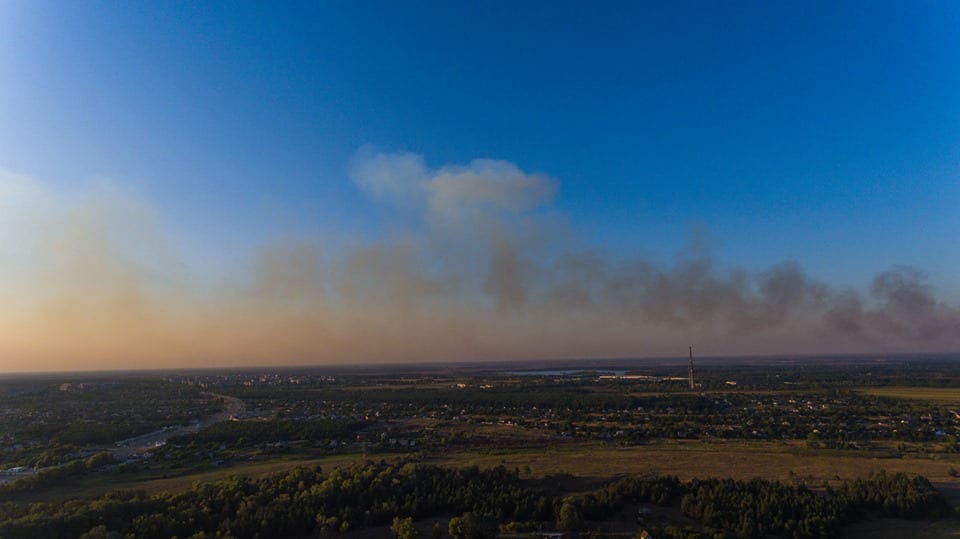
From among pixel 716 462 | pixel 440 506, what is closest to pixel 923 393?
pixel 716 462

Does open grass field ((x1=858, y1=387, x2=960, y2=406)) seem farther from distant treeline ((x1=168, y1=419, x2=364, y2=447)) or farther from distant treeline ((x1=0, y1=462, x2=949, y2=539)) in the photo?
distant treeline ((x1=168, y1=419, x2=364, y2=447))

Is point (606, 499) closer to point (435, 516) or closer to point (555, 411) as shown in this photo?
point (435, 516)

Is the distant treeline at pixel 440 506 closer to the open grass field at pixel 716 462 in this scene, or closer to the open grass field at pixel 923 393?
the open grass field at pixel 716 462

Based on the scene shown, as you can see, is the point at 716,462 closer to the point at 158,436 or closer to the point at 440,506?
the point at 440,506

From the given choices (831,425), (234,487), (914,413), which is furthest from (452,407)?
(914,413)

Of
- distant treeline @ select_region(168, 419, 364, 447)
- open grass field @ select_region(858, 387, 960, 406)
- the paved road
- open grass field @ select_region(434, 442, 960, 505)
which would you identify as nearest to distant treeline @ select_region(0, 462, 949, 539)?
open grass field @ select_region(434, 442, 960, 505)

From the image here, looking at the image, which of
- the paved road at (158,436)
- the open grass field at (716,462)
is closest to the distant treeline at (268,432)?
the paved road at (158,436)
